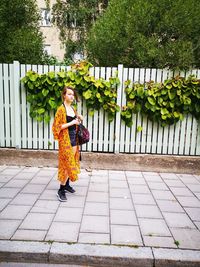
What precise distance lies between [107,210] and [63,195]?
846 mm

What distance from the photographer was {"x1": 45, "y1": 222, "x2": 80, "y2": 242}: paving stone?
354 centimetres

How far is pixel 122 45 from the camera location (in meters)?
7.01

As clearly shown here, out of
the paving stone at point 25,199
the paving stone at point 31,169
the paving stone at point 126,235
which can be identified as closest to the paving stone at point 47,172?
the paving stone at point 31,169

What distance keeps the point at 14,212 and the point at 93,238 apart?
141 cm

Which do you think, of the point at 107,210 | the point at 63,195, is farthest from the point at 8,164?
the point at 107,210

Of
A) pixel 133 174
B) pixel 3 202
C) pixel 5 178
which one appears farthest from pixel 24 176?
A: pixel 133 174

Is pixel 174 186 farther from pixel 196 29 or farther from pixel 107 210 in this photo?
pixel 196 29

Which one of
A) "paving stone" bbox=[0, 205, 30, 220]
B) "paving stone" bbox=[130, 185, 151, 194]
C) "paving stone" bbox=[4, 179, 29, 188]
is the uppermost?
"paving stone" bbox=[0, 205, 30, 220]

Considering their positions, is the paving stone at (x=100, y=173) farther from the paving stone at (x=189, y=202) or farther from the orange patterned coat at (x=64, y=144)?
the paving stone at (x=189, y=202)

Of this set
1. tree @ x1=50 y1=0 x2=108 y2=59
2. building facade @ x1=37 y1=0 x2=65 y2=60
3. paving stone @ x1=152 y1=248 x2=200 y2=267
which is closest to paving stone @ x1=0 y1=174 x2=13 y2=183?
paving stone @ x1=152 y1=248 x2=200 y2=267

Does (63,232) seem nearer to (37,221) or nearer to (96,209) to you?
(37,221)

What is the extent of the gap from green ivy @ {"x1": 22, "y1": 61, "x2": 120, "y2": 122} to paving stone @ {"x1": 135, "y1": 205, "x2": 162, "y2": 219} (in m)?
2.51

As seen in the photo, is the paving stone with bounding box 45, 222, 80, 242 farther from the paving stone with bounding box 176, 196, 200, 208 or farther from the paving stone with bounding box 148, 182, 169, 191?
the paving stone with bounding box 148, 182, 169, 191

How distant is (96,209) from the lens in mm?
4516
